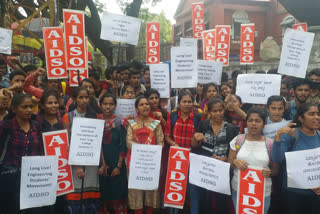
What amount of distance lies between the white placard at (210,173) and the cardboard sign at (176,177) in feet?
0.59

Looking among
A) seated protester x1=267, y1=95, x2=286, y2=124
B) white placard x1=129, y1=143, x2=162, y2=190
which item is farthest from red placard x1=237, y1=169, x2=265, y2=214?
white placard x1=129, y1=143, x2=162, y2=190

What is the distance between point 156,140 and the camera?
3.35 metres

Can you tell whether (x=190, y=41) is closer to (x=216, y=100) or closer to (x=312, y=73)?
(x=312, y=73)

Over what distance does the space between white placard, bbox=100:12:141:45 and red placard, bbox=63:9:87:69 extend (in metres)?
0.45

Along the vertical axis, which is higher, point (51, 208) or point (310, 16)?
point (310, 16)

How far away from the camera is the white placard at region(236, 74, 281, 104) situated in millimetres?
3518

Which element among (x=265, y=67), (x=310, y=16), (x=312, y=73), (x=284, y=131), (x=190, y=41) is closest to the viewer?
(x=284, y=131)

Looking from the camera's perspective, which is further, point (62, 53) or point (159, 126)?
→ point (62, 53)

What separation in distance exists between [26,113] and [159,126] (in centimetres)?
152

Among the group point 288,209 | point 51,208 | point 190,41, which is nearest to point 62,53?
point 51,208

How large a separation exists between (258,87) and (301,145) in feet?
3.72

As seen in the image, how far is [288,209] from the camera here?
9.00 ft

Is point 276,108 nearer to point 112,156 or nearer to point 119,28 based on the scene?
point 112,156

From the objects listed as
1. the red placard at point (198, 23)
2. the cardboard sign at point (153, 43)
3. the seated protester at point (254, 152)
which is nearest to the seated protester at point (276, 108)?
the seated protester at point (254, 152)
